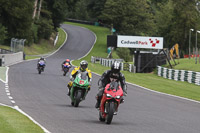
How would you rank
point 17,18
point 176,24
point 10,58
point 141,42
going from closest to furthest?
point 10,58, point 141,42, point 17,18, point 176,24

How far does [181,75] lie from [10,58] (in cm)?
1876

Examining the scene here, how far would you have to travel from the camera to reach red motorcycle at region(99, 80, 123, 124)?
11719 millimetres

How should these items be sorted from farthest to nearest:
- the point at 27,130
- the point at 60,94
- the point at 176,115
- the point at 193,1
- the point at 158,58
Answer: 1. the point at 193,1
2. the point at 158,58
3. the point at 60,94
4. the point at 176,115
5. the point at 27,130

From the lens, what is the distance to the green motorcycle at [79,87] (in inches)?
602

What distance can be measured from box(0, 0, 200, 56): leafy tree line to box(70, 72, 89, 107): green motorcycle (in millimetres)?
57374

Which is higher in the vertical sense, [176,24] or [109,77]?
[176,24]

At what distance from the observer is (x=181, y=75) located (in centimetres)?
3700

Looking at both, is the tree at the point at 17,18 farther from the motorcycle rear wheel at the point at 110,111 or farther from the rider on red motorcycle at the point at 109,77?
the motorcycle rear wheel at the point at 110,111

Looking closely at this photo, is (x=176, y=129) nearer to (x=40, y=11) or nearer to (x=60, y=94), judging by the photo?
(x=60, y=94)

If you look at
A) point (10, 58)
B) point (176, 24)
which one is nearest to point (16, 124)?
point (10, 58)

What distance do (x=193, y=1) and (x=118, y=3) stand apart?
53331 mm

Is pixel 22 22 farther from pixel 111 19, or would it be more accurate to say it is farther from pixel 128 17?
pixel 128 17

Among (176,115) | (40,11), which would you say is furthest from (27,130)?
(40,11)

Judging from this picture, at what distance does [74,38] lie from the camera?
341ft
